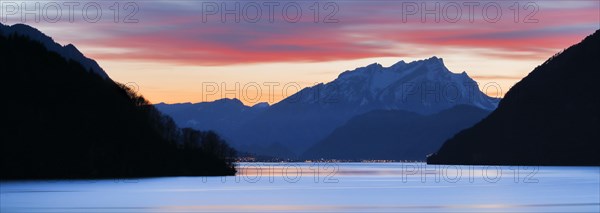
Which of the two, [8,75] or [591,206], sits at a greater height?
[8,75]

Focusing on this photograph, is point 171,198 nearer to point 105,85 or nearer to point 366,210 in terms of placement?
point 366,210

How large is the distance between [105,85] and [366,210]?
119171 mm

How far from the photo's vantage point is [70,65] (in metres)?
191

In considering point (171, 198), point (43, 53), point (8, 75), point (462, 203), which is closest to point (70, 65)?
point (43, 53)

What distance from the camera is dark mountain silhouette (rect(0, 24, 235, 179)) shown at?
541ft

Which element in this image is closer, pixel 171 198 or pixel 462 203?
pixel 462 203

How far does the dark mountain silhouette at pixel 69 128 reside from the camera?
541ft

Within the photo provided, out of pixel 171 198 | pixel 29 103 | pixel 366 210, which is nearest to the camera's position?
pixel 366 210

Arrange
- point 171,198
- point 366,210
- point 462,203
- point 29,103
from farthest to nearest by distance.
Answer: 1. point 29,103
2. point 171,198
3. point 462,203
4. point 366,210

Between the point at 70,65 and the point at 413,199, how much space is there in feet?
337

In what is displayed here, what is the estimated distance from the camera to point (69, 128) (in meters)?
172

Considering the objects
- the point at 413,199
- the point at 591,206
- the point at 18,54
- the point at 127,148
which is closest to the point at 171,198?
the point at 413,199

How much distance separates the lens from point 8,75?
174m

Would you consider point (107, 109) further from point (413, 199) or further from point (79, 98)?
point (413, 199)
